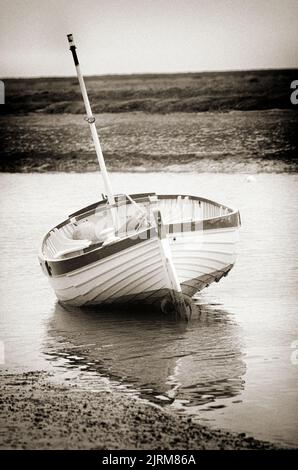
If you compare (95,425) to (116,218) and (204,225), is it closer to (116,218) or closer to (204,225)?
(204,225)

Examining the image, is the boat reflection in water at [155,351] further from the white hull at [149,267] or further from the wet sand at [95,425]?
the wet sand at [95,425]

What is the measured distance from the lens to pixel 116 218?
8445mm

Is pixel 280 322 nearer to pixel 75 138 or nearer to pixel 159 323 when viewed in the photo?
pixel 159 323

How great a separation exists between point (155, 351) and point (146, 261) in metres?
0.87

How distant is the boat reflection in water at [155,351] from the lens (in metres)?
5.59

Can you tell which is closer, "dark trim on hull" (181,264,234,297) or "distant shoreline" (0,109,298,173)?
"dark trim on hull" (181,264,234,297)

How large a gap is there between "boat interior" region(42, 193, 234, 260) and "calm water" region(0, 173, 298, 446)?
0.52 metres

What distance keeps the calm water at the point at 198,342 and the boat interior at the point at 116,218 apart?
0.52 m

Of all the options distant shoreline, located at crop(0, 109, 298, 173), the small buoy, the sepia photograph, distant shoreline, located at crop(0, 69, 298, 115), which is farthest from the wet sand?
distant shoreline, located at crop(0, 69, 298, 115)

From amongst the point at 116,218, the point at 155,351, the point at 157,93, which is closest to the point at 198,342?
the point at 155,351

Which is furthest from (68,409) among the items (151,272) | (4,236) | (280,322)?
(4,236)

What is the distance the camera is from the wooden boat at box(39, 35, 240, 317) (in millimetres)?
7043

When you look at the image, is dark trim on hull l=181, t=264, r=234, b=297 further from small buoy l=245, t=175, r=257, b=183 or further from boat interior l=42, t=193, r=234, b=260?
small buoy l=245, t=175, r=257, b=183

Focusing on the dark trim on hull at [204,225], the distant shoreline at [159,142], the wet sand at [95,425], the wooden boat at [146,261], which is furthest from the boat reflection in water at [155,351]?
the distant shoreline at [159,142]
